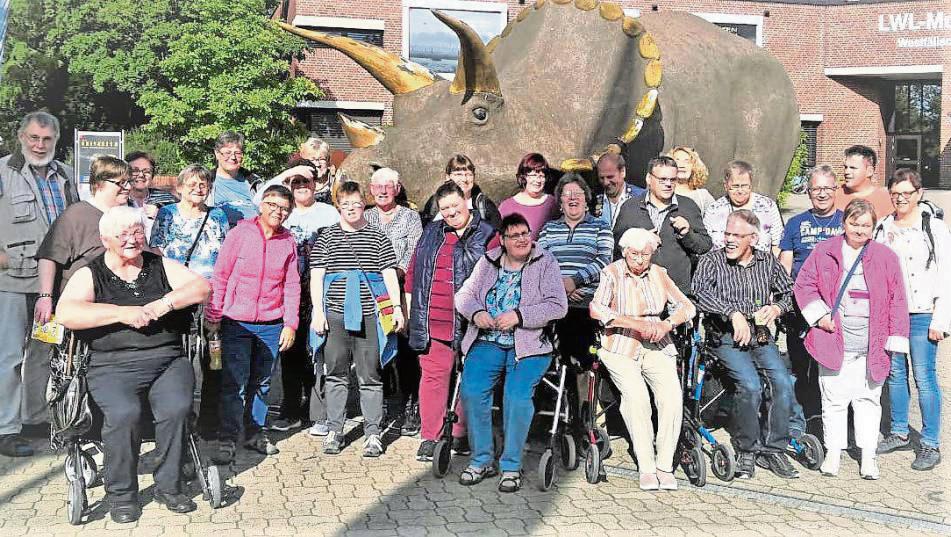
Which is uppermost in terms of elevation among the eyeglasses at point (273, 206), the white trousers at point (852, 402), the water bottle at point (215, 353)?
the eyeglasses at point (273, 206)

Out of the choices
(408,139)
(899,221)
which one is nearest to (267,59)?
(408,139)

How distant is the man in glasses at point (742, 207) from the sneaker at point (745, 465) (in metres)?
1.48

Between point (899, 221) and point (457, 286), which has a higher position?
point (899, 221)

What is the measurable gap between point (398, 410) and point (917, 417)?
4.10 m

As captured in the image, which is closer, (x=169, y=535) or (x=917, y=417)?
(x=169, y=535)

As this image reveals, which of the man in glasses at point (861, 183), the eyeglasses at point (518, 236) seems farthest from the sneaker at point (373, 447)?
the man in glasses at point (861, 183)

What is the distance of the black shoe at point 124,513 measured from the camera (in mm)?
5270

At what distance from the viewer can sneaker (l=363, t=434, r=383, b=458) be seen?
6.67 metres

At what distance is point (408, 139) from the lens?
7.74 metres

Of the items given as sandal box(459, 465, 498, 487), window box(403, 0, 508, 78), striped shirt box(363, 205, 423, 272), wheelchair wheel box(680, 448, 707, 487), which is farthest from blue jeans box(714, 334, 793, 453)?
window box(403, 0, 508, 78)

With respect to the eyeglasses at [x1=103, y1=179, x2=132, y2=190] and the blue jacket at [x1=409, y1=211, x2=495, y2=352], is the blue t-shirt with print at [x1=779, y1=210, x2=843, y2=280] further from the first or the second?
the eyeglasses at [x1=103, y1=179, x2=132, y2=190]

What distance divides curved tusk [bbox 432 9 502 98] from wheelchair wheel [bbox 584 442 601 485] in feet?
10.0

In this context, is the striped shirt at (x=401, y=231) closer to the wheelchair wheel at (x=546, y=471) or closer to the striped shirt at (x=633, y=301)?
the striped shirt at (x=633, y=301)

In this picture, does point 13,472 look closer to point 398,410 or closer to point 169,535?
point 169,535
